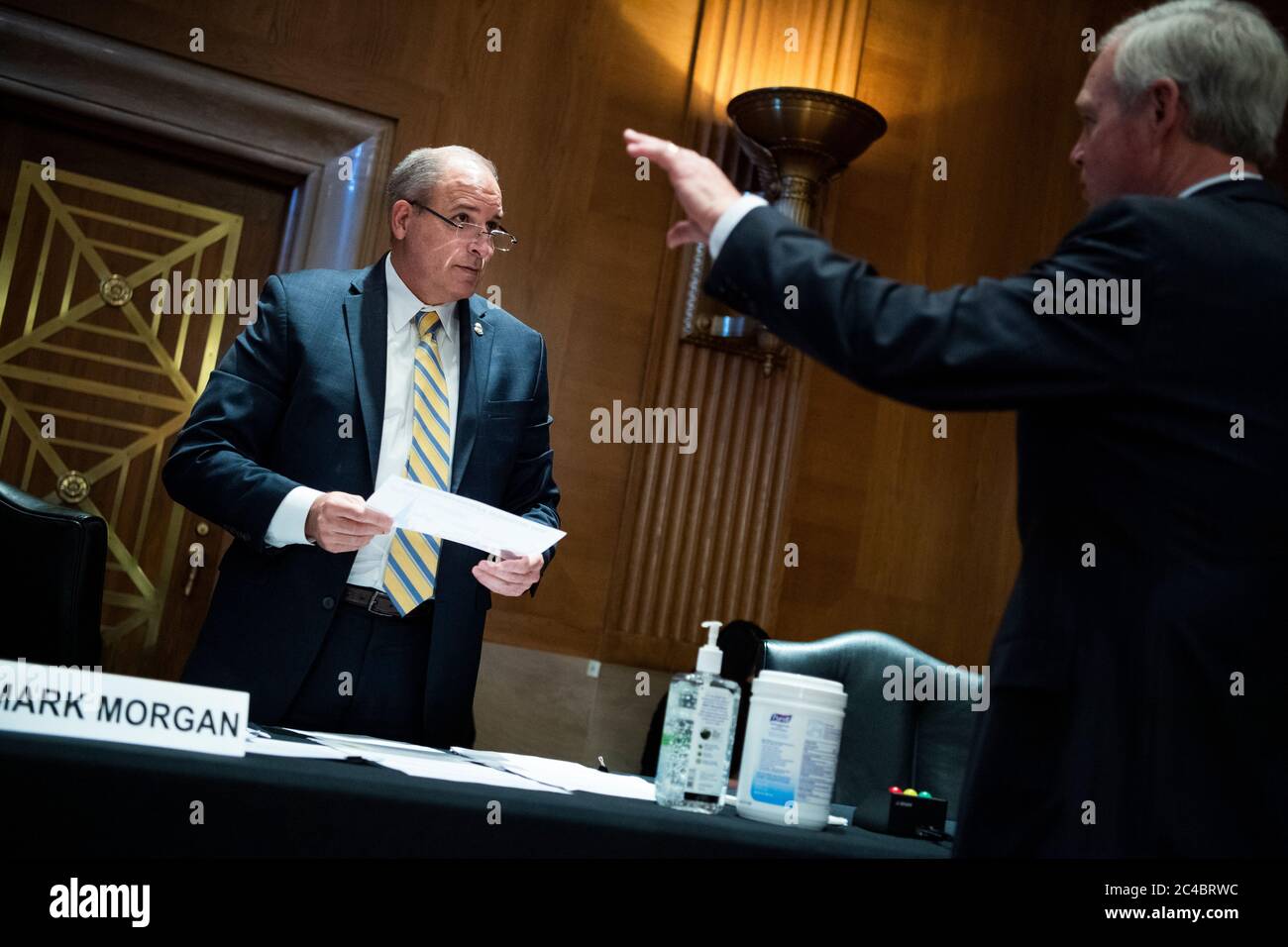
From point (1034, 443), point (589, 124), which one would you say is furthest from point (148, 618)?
point (1034, 443)

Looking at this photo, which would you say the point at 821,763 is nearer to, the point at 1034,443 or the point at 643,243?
the point at 1034,443

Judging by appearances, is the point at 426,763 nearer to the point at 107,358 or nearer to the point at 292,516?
the point at 292,516

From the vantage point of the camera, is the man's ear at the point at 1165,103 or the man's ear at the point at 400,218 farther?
the man's ear at the point at 400,218

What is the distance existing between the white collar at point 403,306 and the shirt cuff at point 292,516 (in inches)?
21.1

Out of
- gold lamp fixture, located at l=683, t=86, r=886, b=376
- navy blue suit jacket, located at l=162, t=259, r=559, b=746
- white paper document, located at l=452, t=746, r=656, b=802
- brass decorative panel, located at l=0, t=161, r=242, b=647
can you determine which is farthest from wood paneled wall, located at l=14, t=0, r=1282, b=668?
white paper document, located at l=452, t=746, r=656, b=802

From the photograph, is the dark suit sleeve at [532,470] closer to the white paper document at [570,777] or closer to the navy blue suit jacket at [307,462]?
the navy blue suit jacket at [307,462]

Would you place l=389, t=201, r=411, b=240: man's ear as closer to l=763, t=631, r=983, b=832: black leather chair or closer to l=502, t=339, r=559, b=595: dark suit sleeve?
l=502, t=339, r=559, b=595: dark suit sleeve

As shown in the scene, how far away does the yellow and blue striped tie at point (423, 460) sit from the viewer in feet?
7.32

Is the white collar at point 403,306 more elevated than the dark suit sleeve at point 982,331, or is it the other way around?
the white collar at point 403,306

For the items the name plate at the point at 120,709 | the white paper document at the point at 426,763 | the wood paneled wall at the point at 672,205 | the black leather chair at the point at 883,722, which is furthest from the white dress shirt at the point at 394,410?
the wood paneled wall at the point at 672,205

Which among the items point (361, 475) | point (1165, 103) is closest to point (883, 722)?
point (361, 475)

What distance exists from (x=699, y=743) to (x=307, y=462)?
1.09m

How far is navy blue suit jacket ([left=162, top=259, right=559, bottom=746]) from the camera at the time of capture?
2.16m

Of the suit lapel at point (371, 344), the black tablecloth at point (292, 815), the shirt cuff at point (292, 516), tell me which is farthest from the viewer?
the suit lapel at point (371, 344)
